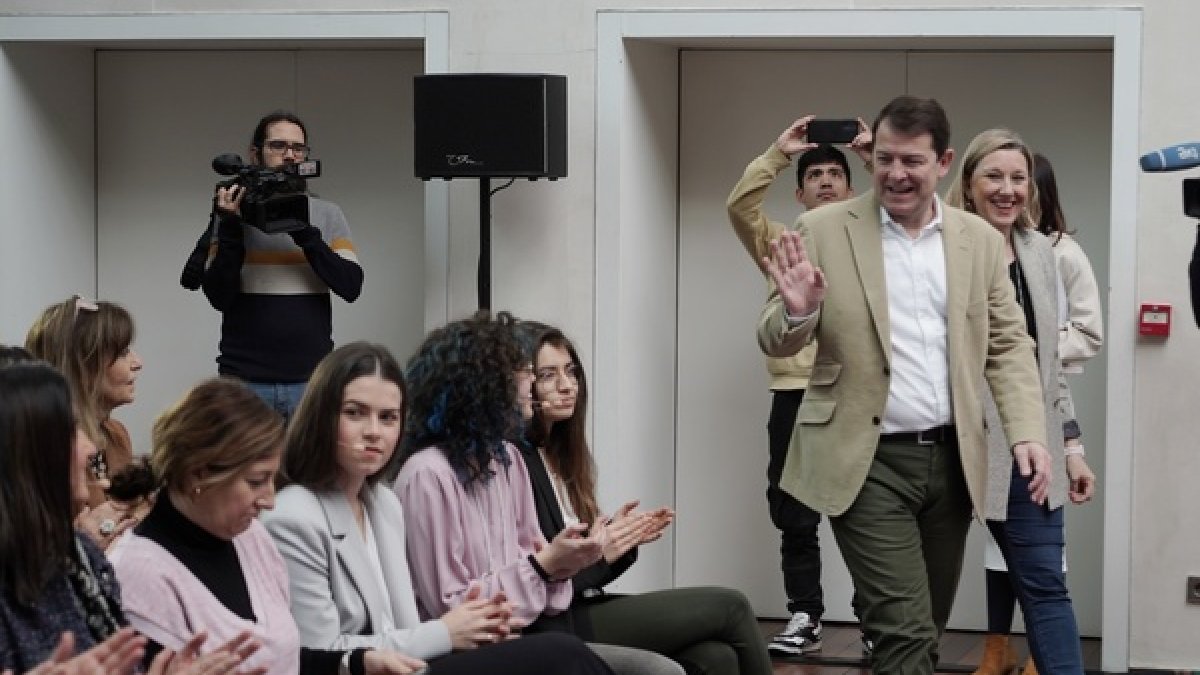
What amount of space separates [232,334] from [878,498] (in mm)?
2569

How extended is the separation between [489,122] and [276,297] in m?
0.85

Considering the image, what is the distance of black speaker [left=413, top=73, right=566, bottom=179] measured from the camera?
6723 millimetres

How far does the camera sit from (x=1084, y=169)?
734 cm

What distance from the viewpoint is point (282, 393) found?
21.6 feet

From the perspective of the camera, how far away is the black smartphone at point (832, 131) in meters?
6.09

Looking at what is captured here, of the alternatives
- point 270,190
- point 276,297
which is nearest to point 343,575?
point 270,190

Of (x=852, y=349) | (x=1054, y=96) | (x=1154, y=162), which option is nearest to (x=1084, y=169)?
(x=1054, y=96)

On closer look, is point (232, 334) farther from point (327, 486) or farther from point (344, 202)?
point (327, 486)

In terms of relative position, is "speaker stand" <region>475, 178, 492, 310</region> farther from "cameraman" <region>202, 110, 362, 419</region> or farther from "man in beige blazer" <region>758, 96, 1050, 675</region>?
"man in beige blazer" <region>758, 96, 1050, 675</region>

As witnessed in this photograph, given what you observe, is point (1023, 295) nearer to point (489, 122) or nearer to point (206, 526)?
point (489, 122)

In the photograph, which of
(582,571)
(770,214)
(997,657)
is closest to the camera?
(582,571)

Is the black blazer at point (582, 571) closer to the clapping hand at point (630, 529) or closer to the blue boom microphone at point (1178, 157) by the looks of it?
the clapping hand at point (630, 529)

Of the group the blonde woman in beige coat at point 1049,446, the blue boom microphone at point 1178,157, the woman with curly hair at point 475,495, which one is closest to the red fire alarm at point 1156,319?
the blonde woman in beige coat at point 1049,446

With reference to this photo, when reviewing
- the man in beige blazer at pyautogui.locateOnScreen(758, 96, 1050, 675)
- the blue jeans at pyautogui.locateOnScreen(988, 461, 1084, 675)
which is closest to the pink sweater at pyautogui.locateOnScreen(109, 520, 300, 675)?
the man in beige blazer at pyautogui.locateOnScreen(758, 96, 1050, 675)
